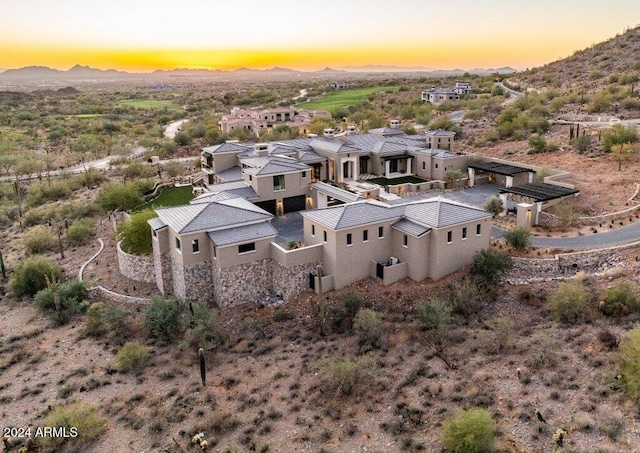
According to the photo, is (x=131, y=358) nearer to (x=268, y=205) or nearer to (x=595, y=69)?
(x=268, y=205)

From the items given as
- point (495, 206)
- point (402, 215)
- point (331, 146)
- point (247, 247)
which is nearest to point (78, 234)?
point (247, 247)

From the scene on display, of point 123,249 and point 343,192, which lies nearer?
point 123,249

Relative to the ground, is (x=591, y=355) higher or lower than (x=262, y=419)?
higher

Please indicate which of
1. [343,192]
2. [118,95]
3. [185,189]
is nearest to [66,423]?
[343,192]

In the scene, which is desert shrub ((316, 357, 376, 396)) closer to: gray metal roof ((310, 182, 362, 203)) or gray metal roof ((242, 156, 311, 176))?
gray metal roof ((310, 182, 362, 203))

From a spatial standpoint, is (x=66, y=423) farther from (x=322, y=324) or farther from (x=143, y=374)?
(x=322, y=324)
